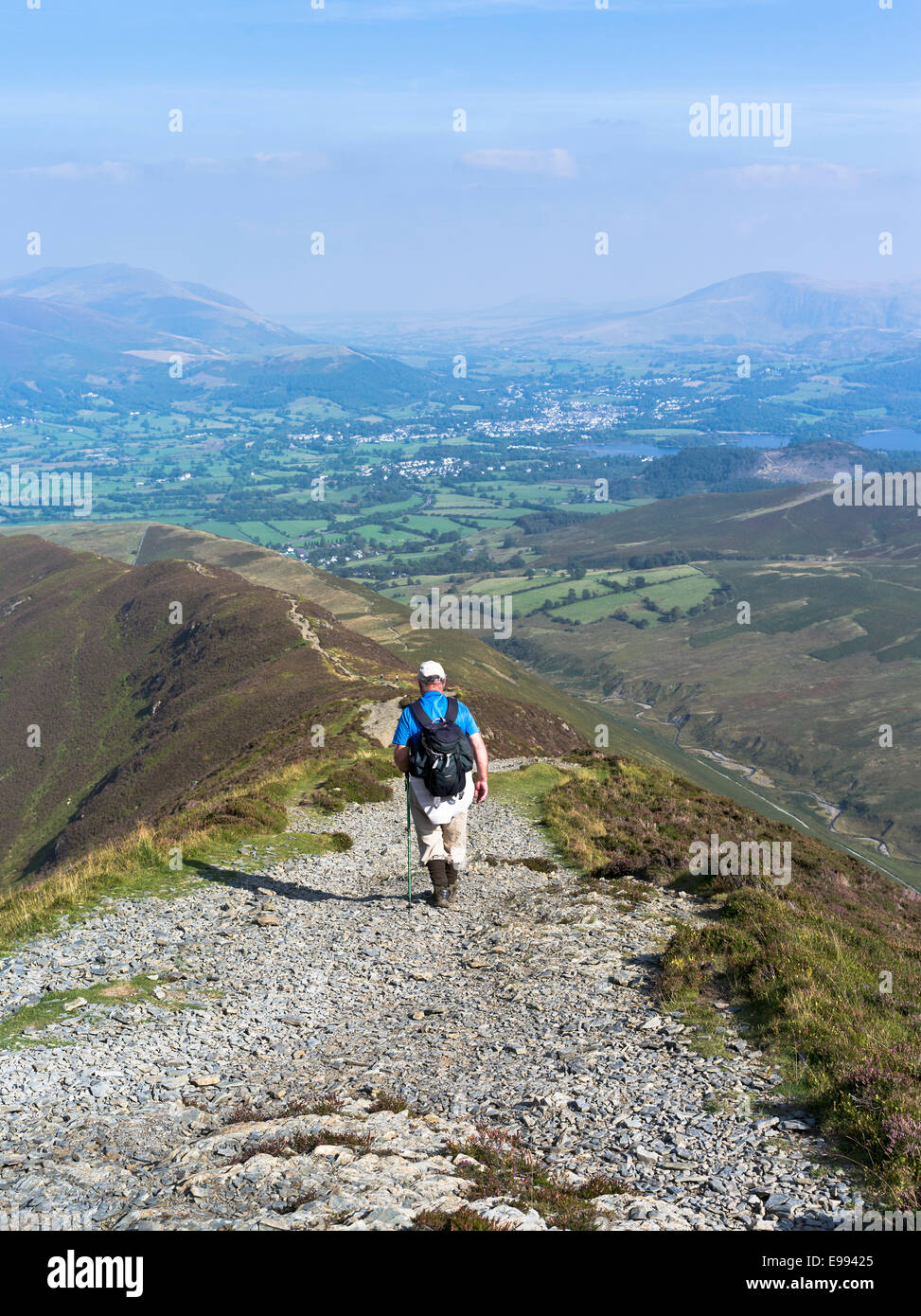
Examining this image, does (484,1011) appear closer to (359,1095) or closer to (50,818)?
(359,1095)

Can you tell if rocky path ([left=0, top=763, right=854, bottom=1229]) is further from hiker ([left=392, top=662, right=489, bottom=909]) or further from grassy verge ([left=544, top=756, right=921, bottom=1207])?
hiker ([left=392, top=662, right=489, bottom=909])

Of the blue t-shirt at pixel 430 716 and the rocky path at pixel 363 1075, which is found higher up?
the blue t-shirt at pixel 430 716

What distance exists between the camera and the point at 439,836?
54.6ft

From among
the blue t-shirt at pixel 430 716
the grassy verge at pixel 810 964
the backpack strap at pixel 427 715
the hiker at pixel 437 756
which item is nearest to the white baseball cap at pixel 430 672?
the hiker at pixel 437 756

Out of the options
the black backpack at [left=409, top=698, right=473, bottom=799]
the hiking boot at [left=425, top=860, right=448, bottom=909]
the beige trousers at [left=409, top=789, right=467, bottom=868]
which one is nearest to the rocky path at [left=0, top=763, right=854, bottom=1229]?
the hiking boot at [left=425, top=860, right=448, bottom=909]

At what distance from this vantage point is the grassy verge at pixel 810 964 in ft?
27.6

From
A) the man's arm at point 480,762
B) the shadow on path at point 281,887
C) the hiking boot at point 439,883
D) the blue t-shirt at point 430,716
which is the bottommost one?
the shadow on path at point 281,887

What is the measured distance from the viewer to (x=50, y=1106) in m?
9.59

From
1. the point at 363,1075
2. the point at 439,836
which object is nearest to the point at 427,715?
the point at 439,836

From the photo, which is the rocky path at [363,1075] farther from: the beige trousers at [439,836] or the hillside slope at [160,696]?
the hillside slope at [160,696]

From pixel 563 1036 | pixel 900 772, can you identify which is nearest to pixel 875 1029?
pixel 563 1036

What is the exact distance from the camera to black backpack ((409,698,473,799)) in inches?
611

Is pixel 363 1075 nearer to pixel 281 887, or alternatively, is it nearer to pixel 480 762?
pixel 480 762

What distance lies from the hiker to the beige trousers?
2cm
